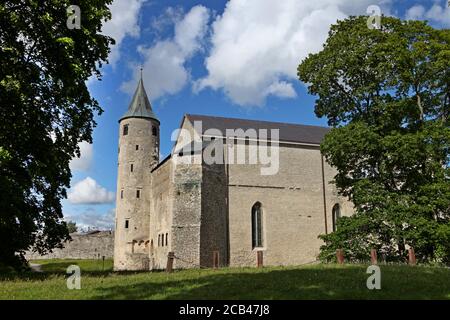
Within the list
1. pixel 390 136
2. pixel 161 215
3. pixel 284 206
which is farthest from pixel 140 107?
pixel 390 136

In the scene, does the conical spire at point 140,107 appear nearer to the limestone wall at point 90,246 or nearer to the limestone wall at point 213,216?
the limestone wall at point 213,216

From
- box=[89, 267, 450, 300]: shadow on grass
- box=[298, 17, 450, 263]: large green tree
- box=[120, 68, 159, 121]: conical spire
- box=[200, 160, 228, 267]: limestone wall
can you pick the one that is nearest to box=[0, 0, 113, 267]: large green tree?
box=[89, 267, 450, 300]: shadow on grass

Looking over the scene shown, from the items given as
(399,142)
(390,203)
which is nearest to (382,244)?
(390,203)

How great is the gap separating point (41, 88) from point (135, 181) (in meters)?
24.0

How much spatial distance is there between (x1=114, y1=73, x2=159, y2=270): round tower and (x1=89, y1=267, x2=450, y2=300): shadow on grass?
2553 cm

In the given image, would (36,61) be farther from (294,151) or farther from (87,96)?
(294,151)

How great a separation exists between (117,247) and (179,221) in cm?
1034

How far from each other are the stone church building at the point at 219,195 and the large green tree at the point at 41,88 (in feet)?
45.0

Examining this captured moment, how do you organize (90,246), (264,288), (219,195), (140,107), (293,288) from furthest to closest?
(90,246) → (140,107) → (219,195) → (264,288) → (293,288)

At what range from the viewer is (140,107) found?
41.2m

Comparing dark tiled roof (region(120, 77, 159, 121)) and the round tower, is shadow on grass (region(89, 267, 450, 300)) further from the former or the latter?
dark tiled roof (region(120, 77, 159, 121))

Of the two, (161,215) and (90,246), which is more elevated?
(161,215)

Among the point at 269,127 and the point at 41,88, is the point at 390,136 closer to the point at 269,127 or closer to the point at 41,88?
the point at 41,88

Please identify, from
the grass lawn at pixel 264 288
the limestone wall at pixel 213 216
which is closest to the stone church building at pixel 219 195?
the limestone wall at pixel 213 216
